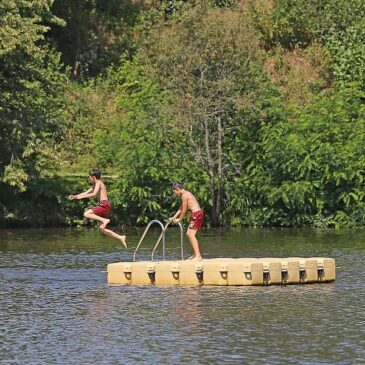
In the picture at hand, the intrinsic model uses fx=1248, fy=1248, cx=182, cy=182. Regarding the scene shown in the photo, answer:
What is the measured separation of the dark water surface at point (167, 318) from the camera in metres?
18.3

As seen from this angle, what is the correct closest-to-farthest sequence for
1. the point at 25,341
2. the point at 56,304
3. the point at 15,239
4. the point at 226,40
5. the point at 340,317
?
the point at 25,341 → the point at 340,317 → the point at 56,304 → the point at 15,239 → the point at 226,40

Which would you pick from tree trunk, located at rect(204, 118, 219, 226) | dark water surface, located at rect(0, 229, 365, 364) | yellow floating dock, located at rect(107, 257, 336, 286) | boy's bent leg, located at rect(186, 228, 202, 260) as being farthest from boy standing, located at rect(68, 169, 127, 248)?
tree trunk, located at rect(204, 118, 219, 226)

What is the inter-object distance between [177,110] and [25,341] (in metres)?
25.5

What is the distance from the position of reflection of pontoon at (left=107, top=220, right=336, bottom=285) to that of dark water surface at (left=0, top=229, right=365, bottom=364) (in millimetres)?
308

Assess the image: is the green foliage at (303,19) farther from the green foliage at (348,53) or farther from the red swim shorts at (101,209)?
the red swim shorts at (101,209)

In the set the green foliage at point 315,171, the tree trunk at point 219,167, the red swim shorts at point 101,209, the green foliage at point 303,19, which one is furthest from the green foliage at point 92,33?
the red swim shorts at point 101,209

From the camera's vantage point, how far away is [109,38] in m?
→ 56.5

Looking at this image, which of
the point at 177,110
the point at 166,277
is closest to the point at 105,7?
the point at 177,110

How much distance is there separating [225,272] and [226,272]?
0.07 feet

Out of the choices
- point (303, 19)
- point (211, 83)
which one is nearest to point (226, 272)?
point (211, 83)

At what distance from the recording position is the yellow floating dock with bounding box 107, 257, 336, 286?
25922mm

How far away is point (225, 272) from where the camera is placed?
25938 mm

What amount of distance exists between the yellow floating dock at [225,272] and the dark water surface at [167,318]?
30 cm

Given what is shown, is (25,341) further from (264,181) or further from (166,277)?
(264,181)
